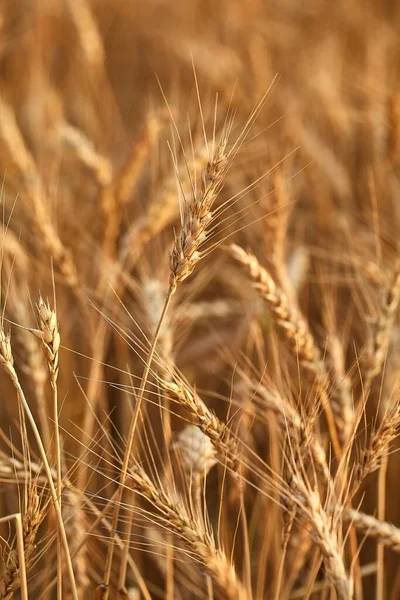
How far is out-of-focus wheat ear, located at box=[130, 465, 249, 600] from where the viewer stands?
2.03 feet

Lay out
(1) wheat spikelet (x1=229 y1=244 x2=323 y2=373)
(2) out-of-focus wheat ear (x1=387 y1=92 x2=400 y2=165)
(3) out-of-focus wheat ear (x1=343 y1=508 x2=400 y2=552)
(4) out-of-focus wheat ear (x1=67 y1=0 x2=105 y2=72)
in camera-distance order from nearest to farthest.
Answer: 1. (3) out-of-focus wheat ear (x1=343 y1=508 x2=400 y2=552)
2. (1) wheat spikelet (x1=229 y1=244 x2=323 y2=373)
3. (2) out-of-focus wheat ear (x1=387 y1=92 x2=400 y2=165)
4. (4) out-of-focus wheat ear (x1=67 y1=0 x2=105 y2=72)

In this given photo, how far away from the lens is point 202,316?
146 centimetres

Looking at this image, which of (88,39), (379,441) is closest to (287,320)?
(379,441)

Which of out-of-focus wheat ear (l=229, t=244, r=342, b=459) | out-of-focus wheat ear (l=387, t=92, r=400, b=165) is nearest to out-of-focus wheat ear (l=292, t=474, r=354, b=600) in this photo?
out-of-focus wheat ear (l=229, t=244, r=342, b=459)

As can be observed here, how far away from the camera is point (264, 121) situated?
1.94 m

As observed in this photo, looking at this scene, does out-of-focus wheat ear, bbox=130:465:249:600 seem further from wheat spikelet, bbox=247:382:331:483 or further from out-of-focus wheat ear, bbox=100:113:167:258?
out-of-focus wheat ear, bbox=100:113:167:258

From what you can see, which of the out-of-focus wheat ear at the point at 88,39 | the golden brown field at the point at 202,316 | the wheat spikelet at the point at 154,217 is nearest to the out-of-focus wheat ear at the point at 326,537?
the golden brown field at the point at 202,316

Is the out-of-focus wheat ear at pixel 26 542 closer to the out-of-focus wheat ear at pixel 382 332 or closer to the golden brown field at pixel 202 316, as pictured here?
the golden brown field at pixel 202 316

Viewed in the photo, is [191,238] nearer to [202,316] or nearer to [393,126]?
[202,316]

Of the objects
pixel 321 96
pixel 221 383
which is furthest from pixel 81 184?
pixel 321 96

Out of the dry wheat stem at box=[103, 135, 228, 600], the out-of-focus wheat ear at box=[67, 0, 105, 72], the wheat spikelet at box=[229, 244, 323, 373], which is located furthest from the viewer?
the out-of-focus wheat ear at box=[67, 0, 105, 72]

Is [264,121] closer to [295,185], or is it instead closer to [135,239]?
[295,185]

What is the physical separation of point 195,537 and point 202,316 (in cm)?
85

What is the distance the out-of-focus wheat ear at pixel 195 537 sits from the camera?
62cm
